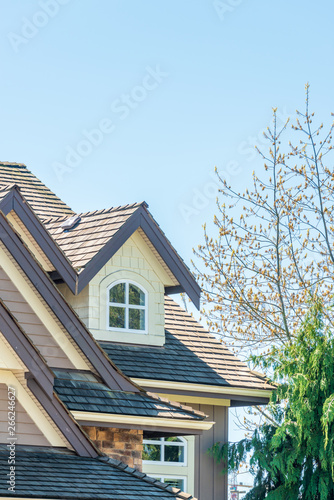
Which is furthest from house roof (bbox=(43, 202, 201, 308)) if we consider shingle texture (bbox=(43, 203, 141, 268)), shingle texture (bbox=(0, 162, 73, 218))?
shingle texture (bbox=(0, 162, 73, 218))

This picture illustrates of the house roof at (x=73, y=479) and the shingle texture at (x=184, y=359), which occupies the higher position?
the shingle texture at (x=184, y=359)

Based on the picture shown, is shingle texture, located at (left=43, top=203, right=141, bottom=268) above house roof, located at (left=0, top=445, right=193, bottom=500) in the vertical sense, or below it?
Answer: above

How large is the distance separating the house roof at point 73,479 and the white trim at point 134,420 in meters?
0.76

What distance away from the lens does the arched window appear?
14.6 m

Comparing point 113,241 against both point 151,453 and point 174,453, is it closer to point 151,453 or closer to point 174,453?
point 151,453

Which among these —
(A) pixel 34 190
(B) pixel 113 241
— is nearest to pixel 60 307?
(B) pixel 113 241

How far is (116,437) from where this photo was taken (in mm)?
11844

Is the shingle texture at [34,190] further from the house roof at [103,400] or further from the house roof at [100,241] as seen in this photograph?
the house roof at [103,400]

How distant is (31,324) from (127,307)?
3.52 metres

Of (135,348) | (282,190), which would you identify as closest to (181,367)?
(135,348)

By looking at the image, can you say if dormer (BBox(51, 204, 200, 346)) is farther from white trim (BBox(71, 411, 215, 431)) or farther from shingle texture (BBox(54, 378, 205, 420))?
white trim (BBox(71, 411, 215, 431))

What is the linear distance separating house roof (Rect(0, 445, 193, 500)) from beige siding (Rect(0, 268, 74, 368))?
5.42 ft

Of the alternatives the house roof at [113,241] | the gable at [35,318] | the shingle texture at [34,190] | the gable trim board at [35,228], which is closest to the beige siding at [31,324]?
the gable at [35,318]

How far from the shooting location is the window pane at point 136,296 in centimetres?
1490
